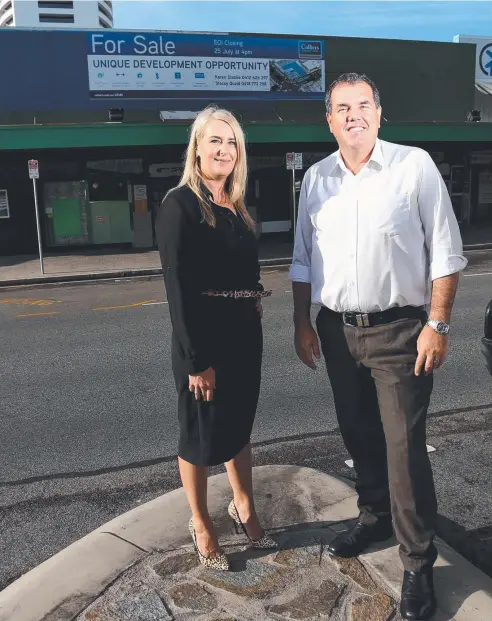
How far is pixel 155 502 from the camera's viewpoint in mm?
3389

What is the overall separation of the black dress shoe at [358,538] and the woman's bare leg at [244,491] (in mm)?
361

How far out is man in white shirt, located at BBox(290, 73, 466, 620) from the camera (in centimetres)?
246

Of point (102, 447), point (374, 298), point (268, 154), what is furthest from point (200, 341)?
point (268, 154)

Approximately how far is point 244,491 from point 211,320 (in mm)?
894

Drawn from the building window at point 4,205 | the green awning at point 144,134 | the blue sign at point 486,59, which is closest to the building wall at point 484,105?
the blue sign at point 486,59

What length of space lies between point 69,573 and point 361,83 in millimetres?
2439

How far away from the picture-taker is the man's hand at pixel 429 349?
2.47m

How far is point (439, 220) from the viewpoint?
96.3 inches

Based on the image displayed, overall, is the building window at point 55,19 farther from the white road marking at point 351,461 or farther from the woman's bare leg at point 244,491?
the woman's bare leg at point 244,491

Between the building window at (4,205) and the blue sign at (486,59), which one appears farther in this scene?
the blue sign at (486,59)

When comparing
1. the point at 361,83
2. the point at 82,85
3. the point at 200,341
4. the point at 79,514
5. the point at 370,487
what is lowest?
the point at 79,514

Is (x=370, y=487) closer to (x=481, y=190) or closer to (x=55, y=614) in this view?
(x=55, y=614)

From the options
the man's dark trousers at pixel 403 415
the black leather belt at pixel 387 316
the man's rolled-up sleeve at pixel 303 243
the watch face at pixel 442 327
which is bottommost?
the man's dark trousers at pixel 403 415

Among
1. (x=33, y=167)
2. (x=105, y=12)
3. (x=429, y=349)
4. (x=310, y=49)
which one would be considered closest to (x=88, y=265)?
(x=33, y=167)
